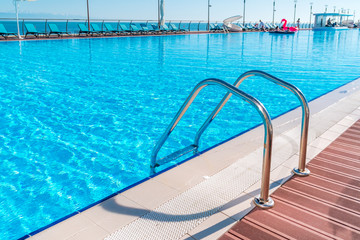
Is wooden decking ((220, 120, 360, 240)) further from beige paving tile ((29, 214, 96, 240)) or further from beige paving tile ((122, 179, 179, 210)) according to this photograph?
beige paving tile ((29, 214, 96, 240))

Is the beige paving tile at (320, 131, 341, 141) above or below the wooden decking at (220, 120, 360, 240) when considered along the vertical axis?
above

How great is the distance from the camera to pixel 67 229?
182cm

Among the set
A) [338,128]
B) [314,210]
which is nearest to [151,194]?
[314,210]

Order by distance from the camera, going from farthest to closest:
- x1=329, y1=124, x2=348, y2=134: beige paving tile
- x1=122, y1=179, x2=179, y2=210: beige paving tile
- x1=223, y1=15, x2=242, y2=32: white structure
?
x1=223, y1=15, x2=242, y2=32: white structure, x1=329, y1=124, x2=348, y2=134: beige paving tile, x1=122, y1=179, x2=179, y2=210: beige paving tile

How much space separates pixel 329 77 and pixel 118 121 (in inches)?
252

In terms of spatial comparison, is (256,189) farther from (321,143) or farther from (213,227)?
(321,143)

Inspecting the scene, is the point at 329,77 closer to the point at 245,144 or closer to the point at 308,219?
the point at 245,144

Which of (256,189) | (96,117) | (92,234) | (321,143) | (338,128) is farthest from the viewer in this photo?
(96,117)

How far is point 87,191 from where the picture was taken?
3.22 metres

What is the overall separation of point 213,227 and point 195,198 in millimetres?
344

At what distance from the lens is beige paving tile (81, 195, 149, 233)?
188 cm

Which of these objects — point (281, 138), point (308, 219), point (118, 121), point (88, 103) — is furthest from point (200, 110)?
point (308, 219)

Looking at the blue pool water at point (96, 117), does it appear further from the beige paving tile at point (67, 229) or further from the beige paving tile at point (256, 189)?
the beige paving tile at point (256, 189)

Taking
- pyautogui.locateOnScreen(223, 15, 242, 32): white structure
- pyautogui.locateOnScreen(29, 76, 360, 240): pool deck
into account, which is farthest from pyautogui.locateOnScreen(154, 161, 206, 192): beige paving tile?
pyautogui.locateOnScreen(223, 15, 242, 32): white structure
